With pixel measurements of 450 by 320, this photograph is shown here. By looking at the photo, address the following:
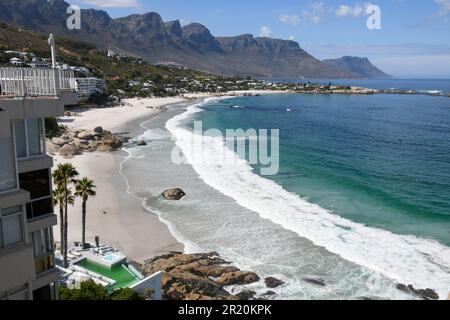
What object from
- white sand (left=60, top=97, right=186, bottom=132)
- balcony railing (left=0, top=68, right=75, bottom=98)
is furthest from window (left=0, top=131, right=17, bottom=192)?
white sand (left=60, top=97, right=186, bottom=132)

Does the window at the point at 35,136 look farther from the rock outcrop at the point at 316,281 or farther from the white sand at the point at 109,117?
the white sand at the point at 109,117

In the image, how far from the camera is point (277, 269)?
2347 centimetres

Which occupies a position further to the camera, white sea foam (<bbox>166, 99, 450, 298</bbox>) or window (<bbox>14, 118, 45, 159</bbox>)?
white sea foam (<bbox>166, 99, 450, 298</bbox>)

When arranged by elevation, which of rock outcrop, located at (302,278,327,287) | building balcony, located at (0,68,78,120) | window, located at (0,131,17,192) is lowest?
rock outcrop, located at (302,278,327,287)

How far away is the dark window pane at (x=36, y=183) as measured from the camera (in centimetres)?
778

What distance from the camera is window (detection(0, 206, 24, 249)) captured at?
6.54 m

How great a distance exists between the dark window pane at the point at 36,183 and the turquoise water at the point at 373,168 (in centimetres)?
2591

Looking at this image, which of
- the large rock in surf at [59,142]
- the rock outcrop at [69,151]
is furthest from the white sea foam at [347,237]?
the large rock in surf at [59,142]

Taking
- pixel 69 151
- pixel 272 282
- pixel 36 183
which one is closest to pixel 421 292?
pixel 272 282

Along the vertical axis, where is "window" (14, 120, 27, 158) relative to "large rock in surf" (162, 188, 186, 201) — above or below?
above

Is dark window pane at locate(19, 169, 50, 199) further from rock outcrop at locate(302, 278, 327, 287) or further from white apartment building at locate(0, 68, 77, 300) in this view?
rock outcrop at locate(302, 278, 327, 287)

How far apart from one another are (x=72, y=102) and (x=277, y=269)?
1732cm

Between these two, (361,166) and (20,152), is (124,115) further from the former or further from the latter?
(20,152)

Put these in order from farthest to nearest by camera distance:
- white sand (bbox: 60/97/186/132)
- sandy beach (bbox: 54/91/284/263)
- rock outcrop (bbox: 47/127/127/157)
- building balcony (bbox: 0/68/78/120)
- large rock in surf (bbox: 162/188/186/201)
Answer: white sand (bbox: 60/97/186/132)
rock outcrop (bbox: 47/127/127/157)
large rock in surf (bbox: 162/188/186/201)
sandy beach (bbox: 54/91/284/263)
building balcony (bbox: 0/68/78/120)
